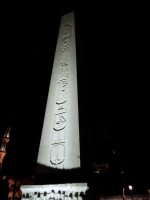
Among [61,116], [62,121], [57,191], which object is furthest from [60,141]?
[57,191]

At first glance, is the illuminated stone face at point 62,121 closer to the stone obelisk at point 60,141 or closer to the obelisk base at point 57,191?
the stone obelisk at point 60,141

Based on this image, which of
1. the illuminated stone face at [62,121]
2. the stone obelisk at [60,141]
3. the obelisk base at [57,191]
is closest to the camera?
the obelisk base at [57,191]

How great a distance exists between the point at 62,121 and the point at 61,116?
129 mm

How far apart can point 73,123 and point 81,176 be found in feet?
3.16

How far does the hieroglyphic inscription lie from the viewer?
324 cm

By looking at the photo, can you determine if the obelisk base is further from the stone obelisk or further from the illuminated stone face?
the illuminated stone face

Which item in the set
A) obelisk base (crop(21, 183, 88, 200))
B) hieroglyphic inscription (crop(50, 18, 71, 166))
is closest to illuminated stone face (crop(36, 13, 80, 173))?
hieroglyphic inscription (crop(50, 18, 71, 166))

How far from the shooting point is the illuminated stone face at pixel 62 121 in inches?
125

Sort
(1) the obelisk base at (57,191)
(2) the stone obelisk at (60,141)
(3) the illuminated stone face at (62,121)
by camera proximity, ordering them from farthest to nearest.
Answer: (3) the illuminated stone face at (62,121)
(2) the stone obelisk at (60,141)
(1) the obelisk base at (57,191)

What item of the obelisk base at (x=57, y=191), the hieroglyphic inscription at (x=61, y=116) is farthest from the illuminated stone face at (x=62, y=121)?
the obelisk base at (x=57, y=191)

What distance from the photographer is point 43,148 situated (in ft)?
11.4

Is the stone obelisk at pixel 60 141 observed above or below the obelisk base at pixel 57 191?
above

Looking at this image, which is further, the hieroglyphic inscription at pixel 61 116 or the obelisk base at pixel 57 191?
the hieroglyphic inscription at pixel 61 116

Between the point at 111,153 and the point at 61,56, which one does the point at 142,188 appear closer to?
the point at 111,153
